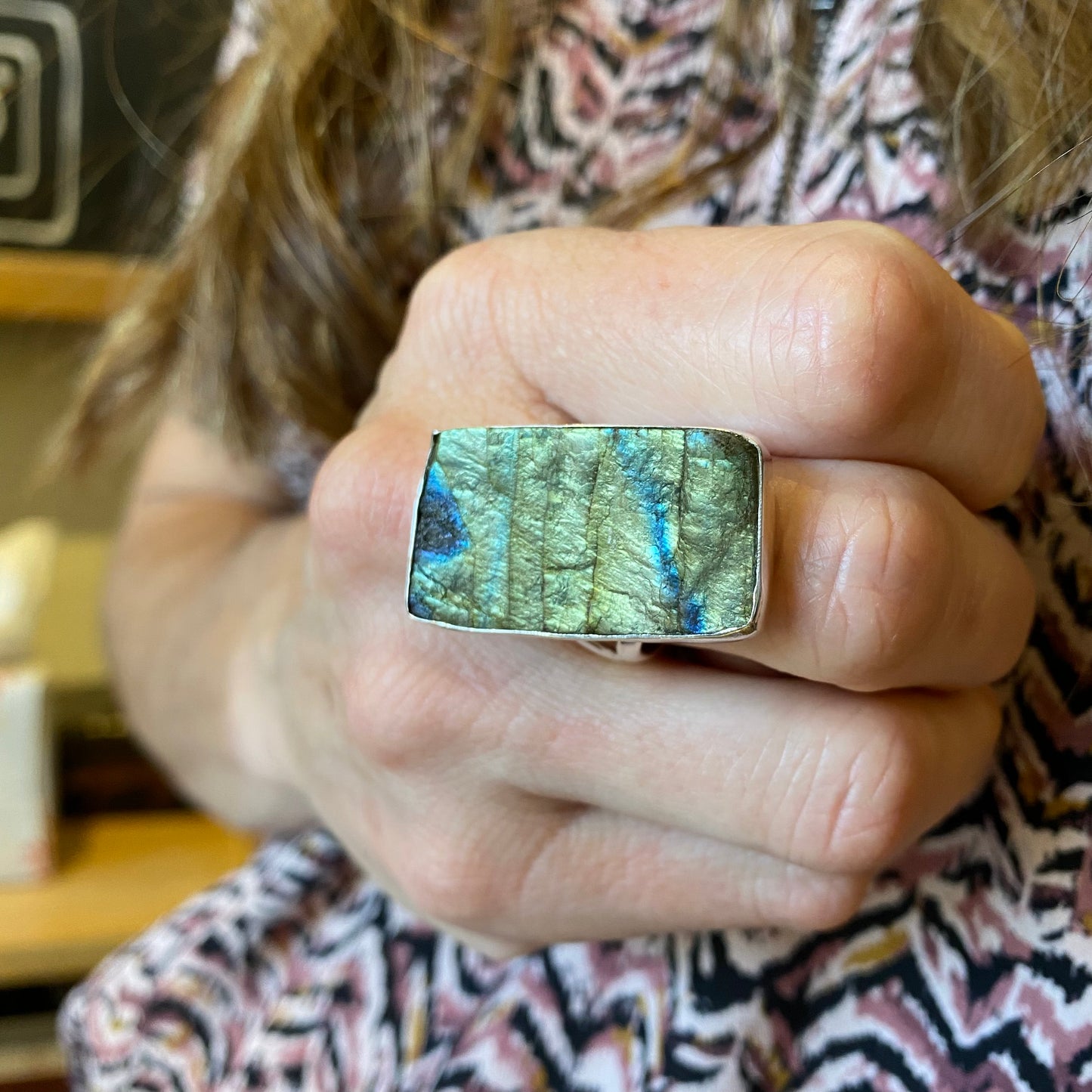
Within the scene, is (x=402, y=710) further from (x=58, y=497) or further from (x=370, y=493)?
(x=58, y=497)

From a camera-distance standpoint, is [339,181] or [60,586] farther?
[60,586]

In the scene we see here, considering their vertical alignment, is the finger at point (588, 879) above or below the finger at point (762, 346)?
below

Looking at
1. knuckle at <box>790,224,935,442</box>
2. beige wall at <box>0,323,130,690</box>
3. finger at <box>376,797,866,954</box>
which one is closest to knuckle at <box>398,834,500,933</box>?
finger at <box>376,797,866,954</box>

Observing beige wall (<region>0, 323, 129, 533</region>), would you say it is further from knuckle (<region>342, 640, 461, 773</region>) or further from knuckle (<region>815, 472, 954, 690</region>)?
knuckle (<region>815, 472, 954, 690</region>)

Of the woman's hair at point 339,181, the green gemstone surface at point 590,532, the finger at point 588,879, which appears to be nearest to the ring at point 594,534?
the green gemstone surface at point 590,532

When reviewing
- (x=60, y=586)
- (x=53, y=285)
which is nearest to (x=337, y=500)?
(x=53, y=285)

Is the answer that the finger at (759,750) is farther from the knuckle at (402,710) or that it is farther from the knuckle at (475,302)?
the knuckle at (475,302)

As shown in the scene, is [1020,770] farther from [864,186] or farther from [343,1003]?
[343,1003]
